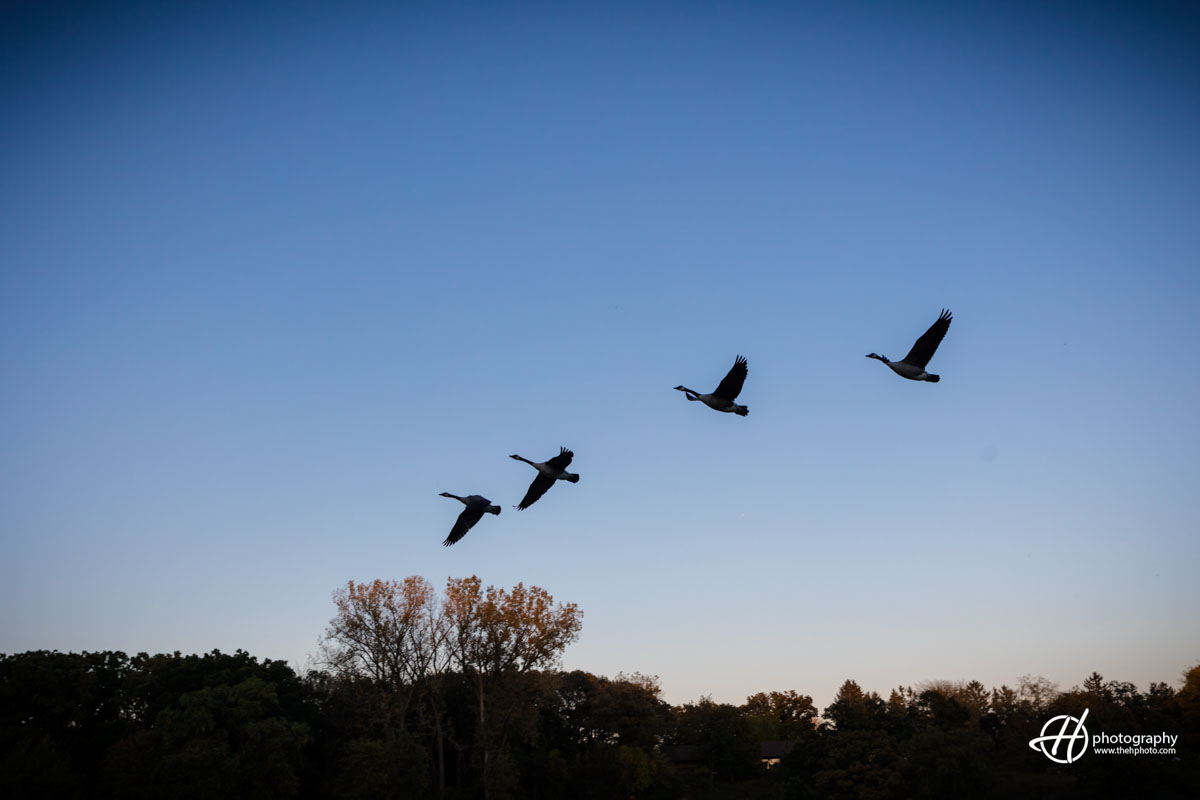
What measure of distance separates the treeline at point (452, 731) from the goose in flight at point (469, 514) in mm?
24206

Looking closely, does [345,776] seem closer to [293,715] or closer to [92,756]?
[293,715]

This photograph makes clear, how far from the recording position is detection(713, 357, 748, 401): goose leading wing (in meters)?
20.5

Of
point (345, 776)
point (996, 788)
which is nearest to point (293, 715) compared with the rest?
point (345, 776)

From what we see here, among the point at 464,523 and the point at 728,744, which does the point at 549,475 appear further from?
the point at 728,744

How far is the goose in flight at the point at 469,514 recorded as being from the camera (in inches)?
928

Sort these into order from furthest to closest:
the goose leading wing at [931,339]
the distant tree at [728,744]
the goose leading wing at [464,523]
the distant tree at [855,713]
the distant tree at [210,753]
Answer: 1. the distant tree at [728,744]
2. the distant tree at [855,713]
3. the distant tree at [210,753]
4. the goose leading wing at [464,523]
5. the goose leading wing at [931,339]

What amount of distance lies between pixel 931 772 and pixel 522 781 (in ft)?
88.2

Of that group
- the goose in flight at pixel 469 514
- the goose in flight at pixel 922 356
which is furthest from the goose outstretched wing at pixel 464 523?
the goose in flight at pixel 922 356

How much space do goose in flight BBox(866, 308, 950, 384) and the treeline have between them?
114 ft

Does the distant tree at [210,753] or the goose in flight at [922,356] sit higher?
the goose in flight at [922,356]

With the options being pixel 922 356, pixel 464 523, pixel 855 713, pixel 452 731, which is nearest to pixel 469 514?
pixel 464 523

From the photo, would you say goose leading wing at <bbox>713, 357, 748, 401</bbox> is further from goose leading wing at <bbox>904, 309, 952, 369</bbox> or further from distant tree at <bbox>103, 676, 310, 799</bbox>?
distant tree at <bbox>103, 676, 310, 799</bbox>

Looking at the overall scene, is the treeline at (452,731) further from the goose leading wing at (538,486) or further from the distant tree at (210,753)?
the goose leading wing at (538,486)

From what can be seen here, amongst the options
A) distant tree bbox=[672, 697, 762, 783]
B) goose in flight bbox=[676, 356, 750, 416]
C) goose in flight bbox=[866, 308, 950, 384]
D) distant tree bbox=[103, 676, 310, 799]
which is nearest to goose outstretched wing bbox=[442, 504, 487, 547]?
goose in flight bbox=[676, 356, 750, 416]
